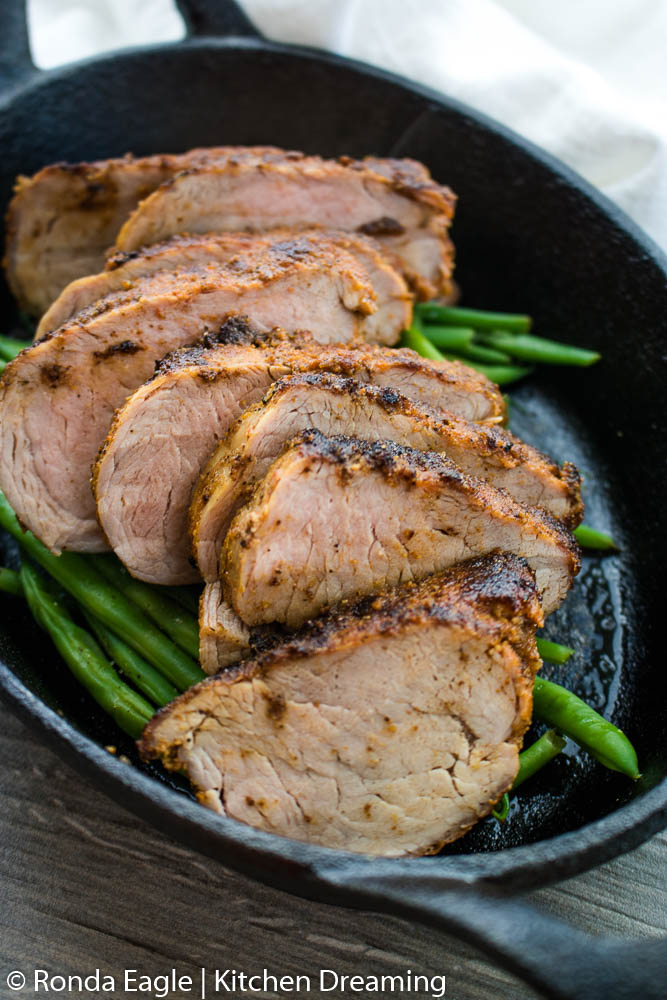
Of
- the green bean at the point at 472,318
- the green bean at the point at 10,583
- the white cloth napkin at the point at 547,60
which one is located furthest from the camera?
the white cloth napkin at the point at 547,60

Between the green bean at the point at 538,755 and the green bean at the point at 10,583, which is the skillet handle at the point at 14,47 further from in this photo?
the green bean at the point at 538,755

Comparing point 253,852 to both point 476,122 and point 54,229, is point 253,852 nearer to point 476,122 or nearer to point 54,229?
point 54,229

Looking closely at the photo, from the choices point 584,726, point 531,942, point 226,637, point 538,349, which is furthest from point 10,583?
point 538,349

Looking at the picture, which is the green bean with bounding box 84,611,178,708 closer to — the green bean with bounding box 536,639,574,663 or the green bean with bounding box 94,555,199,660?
the green bean with bounding box 94,555,199,660

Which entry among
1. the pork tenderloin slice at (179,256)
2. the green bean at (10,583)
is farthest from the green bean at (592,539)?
the green bean at (10,583)

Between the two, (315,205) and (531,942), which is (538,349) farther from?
(531,942)
